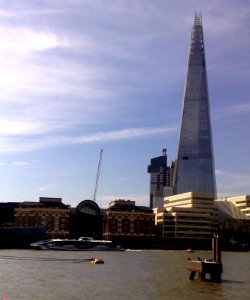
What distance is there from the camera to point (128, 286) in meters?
66.6

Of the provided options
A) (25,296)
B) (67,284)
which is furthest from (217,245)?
(25,296)

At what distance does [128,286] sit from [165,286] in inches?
199

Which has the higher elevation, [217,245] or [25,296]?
[217,245]

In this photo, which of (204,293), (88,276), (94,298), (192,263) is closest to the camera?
(94,298)

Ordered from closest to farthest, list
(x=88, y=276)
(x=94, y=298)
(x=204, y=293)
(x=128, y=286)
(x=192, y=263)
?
(x=94, y=298) → (x=204, y=293) → (x=128, y=286) → (x=192, y=263) → (x=88, y=276)

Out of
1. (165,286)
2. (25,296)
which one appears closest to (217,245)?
(165,286)

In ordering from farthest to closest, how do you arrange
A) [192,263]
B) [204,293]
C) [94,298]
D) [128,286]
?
[192,263]
[128,286]
[204,293]
[94,298]

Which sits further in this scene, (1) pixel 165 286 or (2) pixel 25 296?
(1) pixel 165 286

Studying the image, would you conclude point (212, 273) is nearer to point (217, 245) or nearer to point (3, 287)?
point (217, 245)

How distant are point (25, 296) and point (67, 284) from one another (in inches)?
505

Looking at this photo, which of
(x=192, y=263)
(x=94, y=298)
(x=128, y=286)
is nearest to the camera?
(x=94, y=298)

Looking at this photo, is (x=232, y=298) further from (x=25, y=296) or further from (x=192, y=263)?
(x=25, y=296)

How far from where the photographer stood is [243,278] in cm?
8206

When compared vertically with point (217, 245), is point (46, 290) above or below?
below
